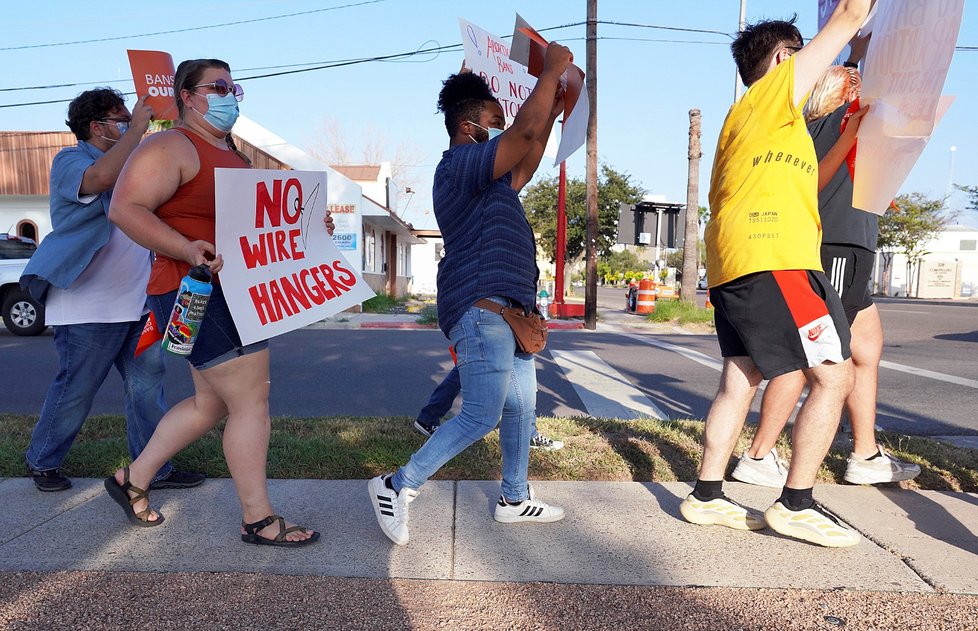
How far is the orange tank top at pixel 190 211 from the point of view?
108 inches

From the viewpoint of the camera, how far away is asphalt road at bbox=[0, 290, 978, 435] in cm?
627

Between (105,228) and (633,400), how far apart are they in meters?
4.59

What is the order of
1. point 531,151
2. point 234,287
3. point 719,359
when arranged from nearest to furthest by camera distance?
point 234,287
point 531,151
point 719,359

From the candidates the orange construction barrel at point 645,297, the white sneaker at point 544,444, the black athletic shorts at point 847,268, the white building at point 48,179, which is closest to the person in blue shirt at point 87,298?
the white sneaker at point 544,444

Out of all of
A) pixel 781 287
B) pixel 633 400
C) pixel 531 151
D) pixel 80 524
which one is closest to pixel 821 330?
pixel 781 287

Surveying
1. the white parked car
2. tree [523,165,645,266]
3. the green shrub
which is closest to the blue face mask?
the white parked car

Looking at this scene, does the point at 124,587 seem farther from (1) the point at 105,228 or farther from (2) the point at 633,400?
(2) the point at 633,400

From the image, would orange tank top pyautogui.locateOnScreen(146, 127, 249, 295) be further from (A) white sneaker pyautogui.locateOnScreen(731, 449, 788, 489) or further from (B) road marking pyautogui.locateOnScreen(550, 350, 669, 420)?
(B) road marking pyautogui.locateOnScreen(550, 350, 669, 420)

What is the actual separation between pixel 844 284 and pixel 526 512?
1.82 metres

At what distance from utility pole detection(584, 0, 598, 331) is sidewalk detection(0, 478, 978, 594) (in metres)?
13.0

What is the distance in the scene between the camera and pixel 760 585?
8.43 feet

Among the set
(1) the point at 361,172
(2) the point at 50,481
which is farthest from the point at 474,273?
(1) the point at 361,172

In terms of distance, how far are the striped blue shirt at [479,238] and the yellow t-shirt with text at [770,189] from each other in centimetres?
83

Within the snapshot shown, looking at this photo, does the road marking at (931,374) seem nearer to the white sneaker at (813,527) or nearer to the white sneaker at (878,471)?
the white sneaker at (878,471)
